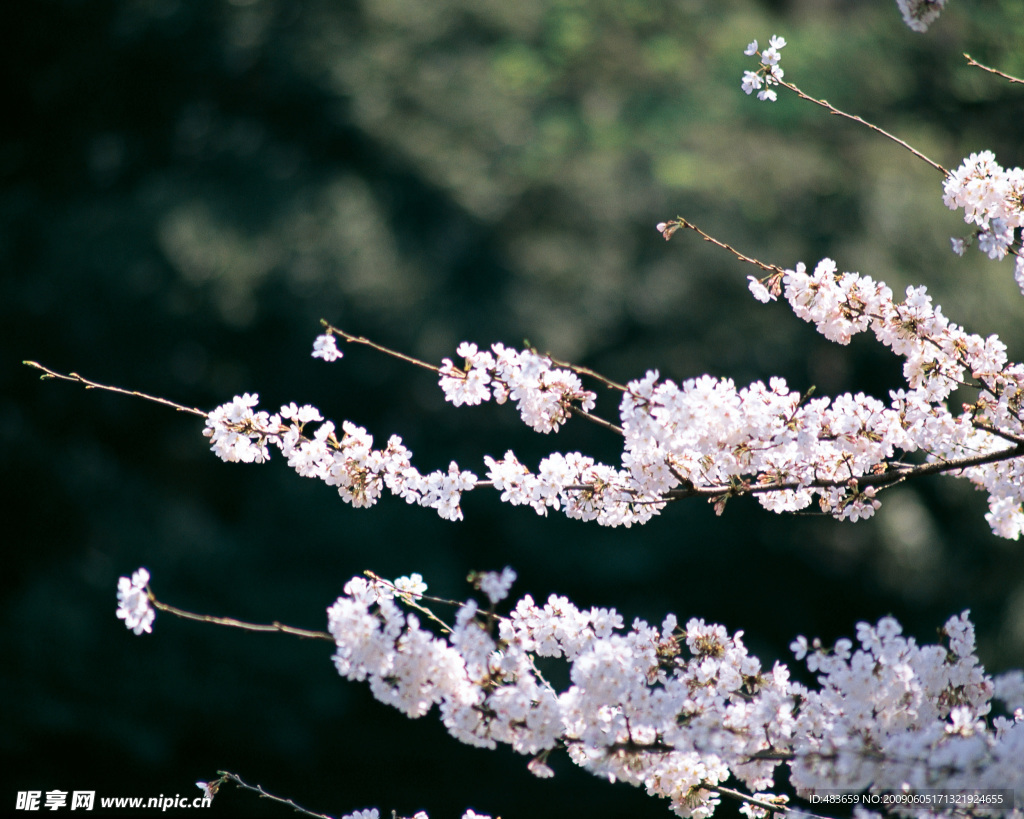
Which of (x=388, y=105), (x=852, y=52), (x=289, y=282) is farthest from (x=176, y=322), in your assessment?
(x=852, y=52)

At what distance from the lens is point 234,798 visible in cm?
576

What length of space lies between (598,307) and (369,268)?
5.99 ft

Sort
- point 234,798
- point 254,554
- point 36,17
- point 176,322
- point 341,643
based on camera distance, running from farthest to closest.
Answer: point 36,17 < point 176,322 < point 254,554 < point 234,798 < point 341,643

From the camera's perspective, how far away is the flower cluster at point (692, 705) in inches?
70.5

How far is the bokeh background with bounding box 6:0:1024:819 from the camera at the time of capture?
5.83 meters

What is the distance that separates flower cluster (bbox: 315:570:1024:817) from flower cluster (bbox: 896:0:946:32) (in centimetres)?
143

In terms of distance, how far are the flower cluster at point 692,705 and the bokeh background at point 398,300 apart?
365 cm

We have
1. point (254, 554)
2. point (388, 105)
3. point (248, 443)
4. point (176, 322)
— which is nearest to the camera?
point (248, 443)

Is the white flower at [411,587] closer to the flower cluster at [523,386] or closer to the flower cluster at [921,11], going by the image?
the flower cluster at [523,386]

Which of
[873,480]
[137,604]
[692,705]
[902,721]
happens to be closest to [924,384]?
[873,480]

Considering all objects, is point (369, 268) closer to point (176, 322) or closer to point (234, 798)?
point (176, 322)

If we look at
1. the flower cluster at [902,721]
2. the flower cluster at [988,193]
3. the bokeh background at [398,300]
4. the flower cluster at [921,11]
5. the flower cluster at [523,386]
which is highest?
the bokeh background at [398,300]

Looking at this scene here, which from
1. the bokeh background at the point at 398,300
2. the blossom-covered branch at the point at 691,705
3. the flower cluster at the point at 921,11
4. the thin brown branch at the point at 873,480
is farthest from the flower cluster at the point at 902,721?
the bokeh background at the point at 398,300

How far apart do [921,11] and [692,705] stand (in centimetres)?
176
